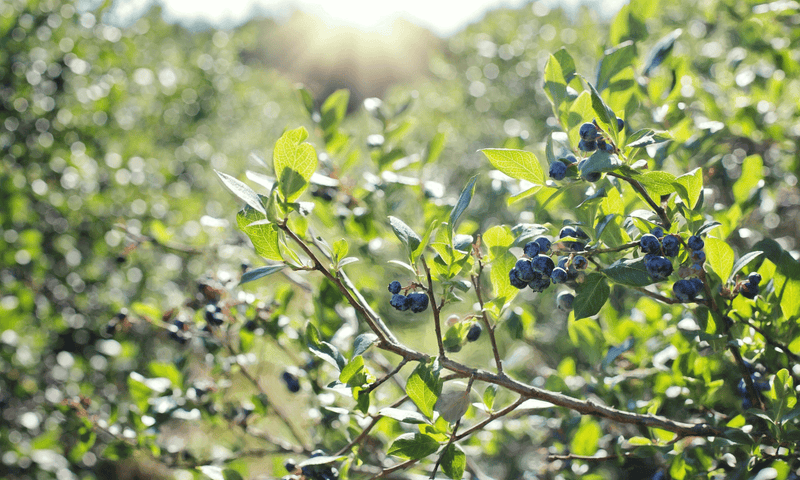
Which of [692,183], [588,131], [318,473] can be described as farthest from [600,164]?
[318,473]

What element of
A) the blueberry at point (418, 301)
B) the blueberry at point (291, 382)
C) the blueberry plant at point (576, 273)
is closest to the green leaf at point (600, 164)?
the blueberry plant at point (576, 273)

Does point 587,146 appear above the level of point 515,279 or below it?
above

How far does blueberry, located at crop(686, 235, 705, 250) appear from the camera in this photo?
0.85m

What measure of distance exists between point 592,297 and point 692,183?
0.26 meters

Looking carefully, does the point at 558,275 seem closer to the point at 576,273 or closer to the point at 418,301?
the point at 576,273

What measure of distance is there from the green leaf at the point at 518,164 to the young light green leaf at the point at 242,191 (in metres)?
0.40

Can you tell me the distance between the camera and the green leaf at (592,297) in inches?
35.6

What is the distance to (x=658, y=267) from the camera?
0.80 m

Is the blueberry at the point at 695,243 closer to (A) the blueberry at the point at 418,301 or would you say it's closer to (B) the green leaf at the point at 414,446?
(A) the blueberry at the point at 418,301

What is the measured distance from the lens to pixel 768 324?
106 cm

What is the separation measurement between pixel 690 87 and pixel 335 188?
1.37 metres

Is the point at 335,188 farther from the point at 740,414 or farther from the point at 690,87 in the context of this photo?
the point at 690,87

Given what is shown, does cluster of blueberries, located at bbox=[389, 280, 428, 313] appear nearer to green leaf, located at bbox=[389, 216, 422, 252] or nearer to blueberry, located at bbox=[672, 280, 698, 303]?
green leaf, located at bbox=[389, 216, 422, 252]

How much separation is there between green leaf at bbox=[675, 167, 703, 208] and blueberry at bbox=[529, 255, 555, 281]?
25cm
